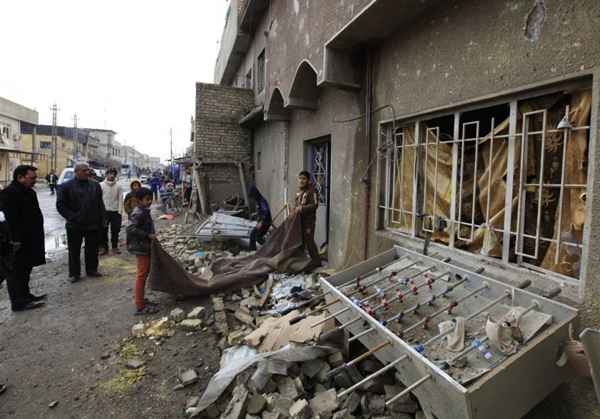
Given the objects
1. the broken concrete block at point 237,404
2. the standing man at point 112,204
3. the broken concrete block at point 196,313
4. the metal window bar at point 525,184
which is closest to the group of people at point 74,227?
the broken concrete block at point 196,313

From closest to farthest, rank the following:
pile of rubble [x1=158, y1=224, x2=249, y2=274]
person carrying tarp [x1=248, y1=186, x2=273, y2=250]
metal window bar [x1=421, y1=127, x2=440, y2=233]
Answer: metal window bar [x1=421, y1=127, x2=440, y2=233] → pile of rubble [x1=158, y1=224, x2=249, y2=274] → person carrying tarp [x1=248, y1=186, x2=273, y2=250]

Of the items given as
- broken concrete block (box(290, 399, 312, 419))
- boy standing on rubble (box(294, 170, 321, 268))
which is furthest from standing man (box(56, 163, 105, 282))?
broken concrete block (box(290, 399, 312, 419))

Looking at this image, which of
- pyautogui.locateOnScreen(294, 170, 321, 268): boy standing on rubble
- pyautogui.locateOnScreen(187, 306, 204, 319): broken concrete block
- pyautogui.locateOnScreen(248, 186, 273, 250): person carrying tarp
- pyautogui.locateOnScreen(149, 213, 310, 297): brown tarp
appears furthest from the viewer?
pyautogui.locateOnScreen(248, 186, 273, 250): person carrying tarp

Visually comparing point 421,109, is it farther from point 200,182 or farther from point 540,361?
point 200,182

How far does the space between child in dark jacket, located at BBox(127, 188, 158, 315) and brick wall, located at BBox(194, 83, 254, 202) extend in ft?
23.0

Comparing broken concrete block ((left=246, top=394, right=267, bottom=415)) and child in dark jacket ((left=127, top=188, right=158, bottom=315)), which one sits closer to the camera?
broken concrete block ((left=246, top=394, right=267, bottom=415))

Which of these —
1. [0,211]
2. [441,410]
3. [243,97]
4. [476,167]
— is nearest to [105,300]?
[0,211]

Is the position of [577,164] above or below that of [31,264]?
above

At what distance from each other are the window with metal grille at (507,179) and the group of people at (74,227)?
1.81m

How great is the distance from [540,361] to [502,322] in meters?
0.25

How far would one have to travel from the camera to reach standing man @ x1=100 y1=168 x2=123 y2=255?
22.4 feet

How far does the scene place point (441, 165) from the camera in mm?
3369

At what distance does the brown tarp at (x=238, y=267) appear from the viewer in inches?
167

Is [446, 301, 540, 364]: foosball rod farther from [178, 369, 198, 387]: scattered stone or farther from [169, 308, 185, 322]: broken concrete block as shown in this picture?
[169, 308, 185, 322]: broken concrete block
